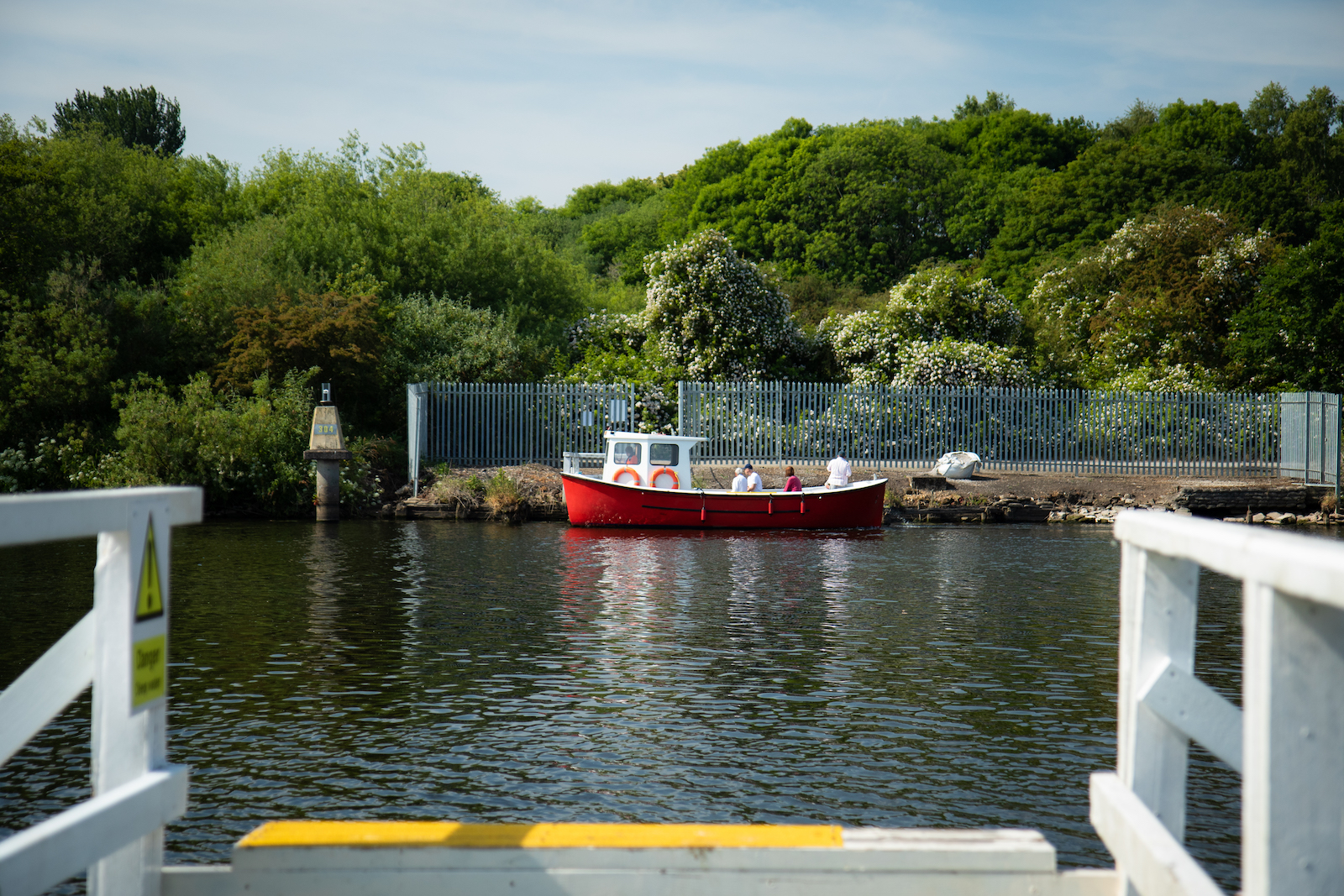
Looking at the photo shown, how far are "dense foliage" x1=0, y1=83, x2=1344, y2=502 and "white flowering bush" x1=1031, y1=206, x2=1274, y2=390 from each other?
107 mm

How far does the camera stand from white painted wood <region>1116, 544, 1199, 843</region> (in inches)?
101

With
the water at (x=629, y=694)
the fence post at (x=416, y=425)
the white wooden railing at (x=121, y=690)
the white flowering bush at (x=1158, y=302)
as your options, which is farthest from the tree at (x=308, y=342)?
the white wooden railing at (x=121, y=690)

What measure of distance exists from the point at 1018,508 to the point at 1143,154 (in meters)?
29.0

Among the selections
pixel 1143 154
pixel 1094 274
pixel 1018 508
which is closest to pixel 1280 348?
pixel 1094 274

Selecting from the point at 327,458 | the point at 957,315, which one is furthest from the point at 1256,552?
the point at 957,315

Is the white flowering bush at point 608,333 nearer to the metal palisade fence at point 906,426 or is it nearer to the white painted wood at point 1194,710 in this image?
the metal palisade fence at point 906,426

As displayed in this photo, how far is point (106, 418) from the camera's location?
2953cm

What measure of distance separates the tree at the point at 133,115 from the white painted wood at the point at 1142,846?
6156 centimetres

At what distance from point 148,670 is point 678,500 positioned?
20.3m

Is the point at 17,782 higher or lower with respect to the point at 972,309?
lower

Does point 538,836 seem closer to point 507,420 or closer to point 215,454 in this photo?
point 215,454

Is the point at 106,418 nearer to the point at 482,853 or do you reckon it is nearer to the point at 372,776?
the point at 372,776

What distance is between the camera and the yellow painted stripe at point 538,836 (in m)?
2.83

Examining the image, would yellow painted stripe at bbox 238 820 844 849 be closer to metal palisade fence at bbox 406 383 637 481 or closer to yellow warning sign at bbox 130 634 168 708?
yellow warning sign at bbox 130 634 168 708
